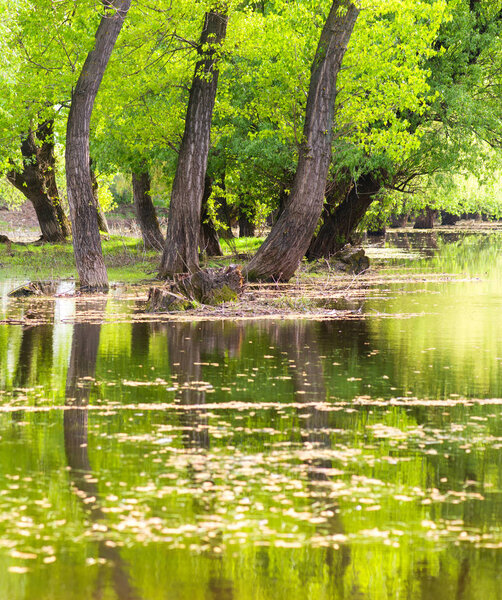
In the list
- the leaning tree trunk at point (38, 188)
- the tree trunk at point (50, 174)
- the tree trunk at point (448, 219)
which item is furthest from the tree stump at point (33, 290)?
the tree trunk at point (448, 219)

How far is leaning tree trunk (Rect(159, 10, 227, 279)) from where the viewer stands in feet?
76.3

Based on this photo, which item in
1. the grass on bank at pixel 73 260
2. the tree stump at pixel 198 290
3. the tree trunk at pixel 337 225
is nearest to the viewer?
the tree stump at pixel 198 290

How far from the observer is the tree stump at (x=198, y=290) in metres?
17.2

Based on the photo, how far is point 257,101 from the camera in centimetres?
2955

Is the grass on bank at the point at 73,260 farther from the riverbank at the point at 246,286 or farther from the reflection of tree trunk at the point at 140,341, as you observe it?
the reflection of tree trunk at the point at 140,341

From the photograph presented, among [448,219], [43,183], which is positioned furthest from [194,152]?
[448,219]

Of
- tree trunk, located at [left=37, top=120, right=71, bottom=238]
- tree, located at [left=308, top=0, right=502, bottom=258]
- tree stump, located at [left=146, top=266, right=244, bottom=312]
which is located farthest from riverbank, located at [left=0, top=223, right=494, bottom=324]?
tree, located at [left=308, top=0, right=502, bottom=258]

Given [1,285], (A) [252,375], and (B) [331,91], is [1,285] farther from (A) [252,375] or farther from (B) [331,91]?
(A) [252,375]

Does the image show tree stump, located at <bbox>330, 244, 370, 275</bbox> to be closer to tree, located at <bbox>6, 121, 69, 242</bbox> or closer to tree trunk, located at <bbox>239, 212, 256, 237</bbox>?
tree, located at <bbox>6, 121, 69, 242</bbox>

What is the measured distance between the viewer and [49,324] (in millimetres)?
15172

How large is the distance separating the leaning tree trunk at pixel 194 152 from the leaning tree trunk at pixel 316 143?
6.00ft

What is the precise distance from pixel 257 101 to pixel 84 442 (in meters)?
23.3

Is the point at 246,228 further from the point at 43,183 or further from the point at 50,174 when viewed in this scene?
the point at 43,183

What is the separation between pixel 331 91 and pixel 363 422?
16413 millimetres
